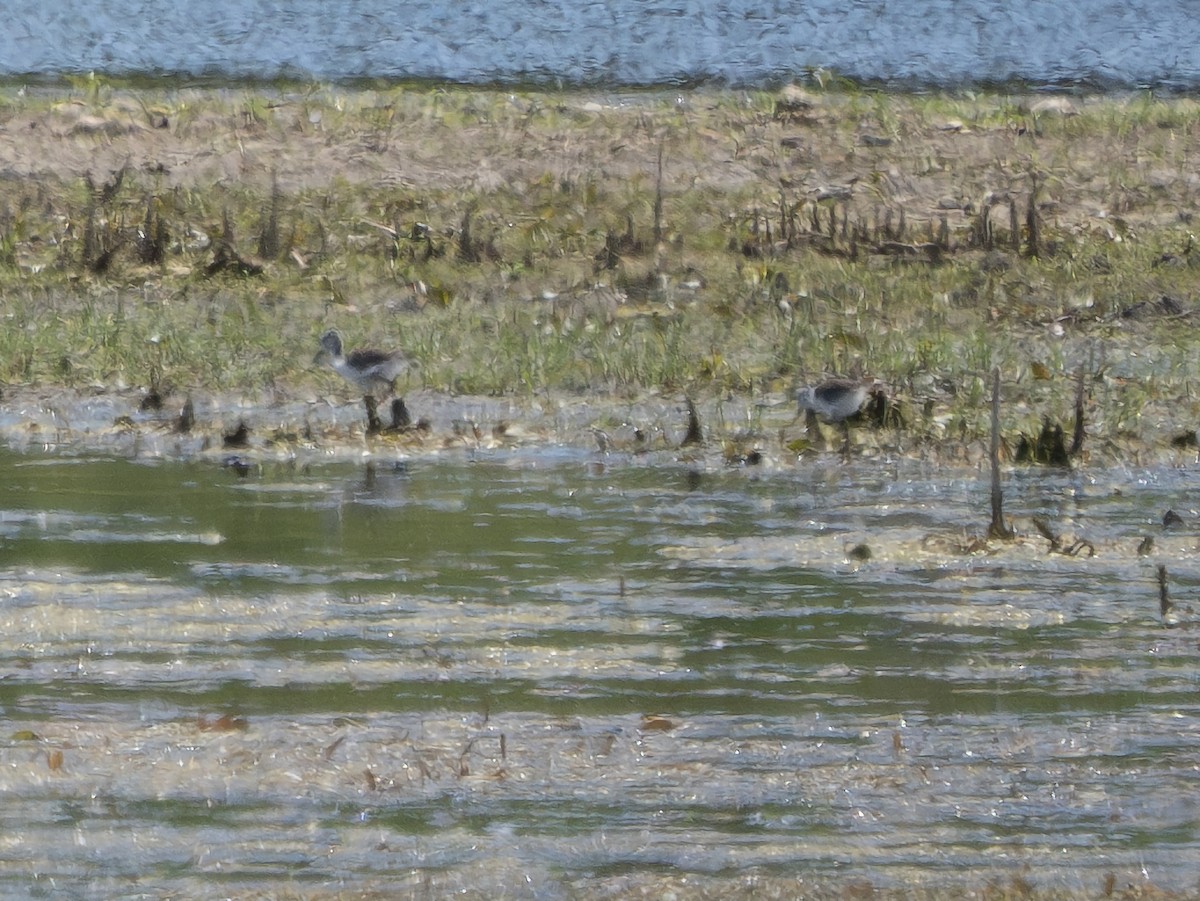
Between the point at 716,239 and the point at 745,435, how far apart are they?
203 inches

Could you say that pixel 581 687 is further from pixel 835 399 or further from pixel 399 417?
pixel 399 417

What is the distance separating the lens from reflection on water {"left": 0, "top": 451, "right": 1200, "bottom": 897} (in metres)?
5.05

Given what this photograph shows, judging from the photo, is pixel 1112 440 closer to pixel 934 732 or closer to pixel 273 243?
pixel 934 732

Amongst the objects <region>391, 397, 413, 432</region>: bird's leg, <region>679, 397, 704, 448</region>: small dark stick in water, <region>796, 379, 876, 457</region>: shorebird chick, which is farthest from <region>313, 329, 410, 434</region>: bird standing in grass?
<region>796, 379, 876, 457</region>: shorebird chick

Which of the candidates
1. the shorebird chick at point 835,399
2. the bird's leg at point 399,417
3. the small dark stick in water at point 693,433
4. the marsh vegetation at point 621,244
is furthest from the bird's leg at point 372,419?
the shorebird chick at point 835,399

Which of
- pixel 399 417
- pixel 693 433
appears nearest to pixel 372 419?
pixel 399 417

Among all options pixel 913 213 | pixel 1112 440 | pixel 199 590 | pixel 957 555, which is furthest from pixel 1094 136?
pixel 199 590

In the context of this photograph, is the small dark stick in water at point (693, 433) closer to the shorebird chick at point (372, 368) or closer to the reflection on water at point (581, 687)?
the reflection on water at point (581, 687)

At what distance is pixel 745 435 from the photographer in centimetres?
1052

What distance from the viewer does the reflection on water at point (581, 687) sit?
16.6 ft

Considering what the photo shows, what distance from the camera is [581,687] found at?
639 cm

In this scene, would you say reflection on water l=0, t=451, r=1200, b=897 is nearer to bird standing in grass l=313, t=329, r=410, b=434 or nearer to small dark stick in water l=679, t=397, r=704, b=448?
small dark stick in water l=679, t=397, r=704, b=448

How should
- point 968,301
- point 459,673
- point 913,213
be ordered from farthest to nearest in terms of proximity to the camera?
1. point 913,213
2. point 968,301
3. point 459,673

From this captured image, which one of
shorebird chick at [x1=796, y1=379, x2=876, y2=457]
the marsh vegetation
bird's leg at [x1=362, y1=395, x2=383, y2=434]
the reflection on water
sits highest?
the marsh vegetation
